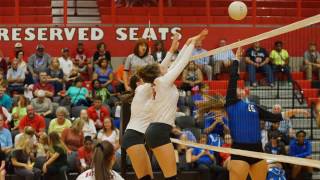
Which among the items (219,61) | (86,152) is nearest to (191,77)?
(219,61)

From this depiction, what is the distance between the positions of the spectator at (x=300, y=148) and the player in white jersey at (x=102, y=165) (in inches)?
176

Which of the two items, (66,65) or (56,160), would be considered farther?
(66,65)

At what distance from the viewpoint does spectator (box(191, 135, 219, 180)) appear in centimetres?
1445

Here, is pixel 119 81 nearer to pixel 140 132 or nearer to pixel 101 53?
pixel 101 53

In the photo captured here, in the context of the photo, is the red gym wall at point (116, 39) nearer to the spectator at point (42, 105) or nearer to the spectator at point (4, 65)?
the spectator at point (4, 65)

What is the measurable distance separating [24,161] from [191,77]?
4.14 meters

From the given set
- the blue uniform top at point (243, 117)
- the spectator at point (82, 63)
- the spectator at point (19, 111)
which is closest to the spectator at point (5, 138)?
the spectator at point (19, 111)

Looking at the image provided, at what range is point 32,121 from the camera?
15.5 metres

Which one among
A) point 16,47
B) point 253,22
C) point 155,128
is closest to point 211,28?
point 253,22

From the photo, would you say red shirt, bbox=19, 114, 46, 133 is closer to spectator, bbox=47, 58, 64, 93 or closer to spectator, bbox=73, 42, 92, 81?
spectator, bbox=47, 58, 64, 93

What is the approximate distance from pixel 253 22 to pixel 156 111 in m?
11.8

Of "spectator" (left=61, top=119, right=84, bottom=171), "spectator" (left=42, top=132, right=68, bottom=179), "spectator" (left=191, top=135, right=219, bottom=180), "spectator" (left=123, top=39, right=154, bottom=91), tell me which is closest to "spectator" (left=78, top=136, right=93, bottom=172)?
"spectator" (left=42, top=132, right=68, bottom=179)

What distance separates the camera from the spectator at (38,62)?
A: 17938 millimetres

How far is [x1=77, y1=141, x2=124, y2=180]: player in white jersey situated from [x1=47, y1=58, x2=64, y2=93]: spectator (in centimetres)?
1133
